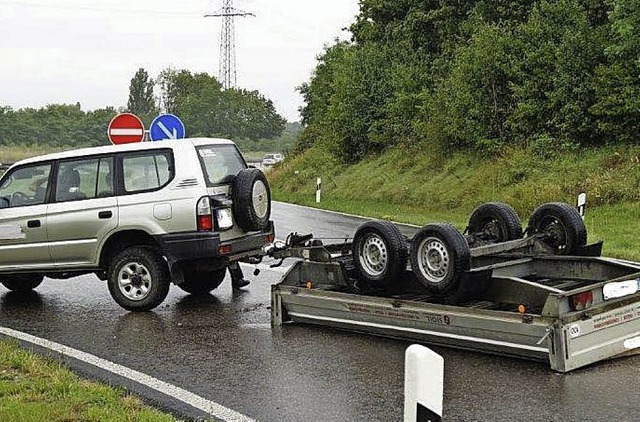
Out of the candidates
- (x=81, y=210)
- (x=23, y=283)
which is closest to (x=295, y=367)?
(x=81, y=210)

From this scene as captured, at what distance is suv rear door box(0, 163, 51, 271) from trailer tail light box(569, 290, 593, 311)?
20.5ft

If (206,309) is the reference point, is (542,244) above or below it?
above

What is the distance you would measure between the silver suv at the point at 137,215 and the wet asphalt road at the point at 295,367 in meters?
0.51

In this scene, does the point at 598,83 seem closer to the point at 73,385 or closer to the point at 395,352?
the point at 395,352

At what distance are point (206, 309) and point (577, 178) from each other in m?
13.5

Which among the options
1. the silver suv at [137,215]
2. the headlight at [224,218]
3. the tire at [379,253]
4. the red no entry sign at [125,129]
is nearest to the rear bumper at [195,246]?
the silver suv at [137,215]

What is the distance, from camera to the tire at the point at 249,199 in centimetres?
988

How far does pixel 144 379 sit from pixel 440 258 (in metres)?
2.71

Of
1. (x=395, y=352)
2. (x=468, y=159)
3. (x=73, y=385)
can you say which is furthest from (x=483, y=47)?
(x=73, y=385)

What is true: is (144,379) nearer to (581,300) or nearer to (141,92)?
(581,300)

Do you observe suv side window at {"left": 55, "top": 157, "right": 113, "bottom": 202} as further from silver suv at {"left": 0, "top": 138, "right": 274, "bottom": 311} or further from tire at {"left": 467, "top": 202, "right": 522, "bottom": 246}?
tire at {"left": 467, "top": 202, "right": 522, "bottom": 246}

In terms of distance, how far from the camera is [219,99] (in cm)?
7831

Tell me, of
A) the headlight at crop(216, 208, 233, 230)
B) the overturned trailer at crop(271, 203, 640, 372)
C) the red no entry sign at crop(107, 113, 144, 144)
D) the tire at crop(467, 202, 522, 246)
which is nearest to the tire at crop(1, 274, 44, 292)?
the headlight at crop(216, 208, 233, 230)

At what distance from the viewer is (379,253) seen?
8.21 meters
